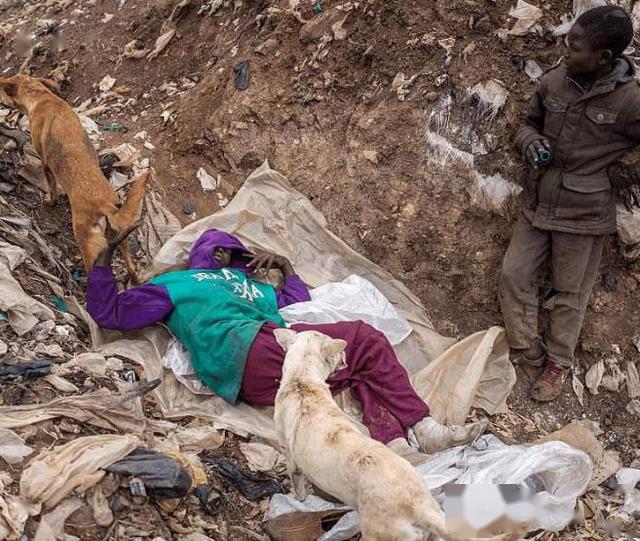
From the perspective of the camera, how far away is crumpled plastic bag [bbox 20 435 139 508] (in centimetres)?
278

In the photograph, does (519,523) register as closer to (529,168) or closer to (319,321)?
(319,321)

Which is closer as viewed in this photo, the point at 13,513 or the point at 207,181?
the point at 13,513

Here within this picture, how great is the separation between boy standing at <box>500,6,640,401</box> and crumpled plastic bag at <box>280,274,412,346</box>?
67 centimetres

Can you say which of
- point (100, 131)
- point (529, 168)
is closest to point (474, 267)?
point (529, 168)

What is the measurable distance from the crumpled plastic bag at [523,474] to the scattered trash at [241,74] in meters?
3.10

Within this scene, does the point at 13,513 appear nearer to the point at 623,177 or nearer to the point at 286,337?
the point at 286,337

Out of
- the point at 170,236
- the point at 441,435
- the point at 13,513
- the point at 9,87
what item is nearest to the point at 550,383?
the point at 441,435

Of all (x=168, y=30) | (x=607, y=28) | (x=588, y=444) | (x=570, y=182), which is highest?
(x=168, y=30)

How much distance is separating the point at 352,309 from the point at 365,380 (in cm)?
69

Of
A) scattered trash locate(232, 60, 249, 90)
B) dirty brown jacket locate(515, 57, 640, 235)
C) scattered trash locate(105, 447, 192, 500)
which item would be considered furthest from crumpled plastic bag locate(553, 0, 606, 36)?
scattered trash locate(105, 447, 192, 500)

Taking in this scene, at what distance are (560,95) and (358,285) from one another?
1609 mm

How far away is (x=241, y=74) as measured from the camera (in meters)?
5.44

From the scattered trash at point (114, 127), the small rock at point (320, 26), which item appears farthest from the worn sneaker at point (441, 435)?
the scattered trash at point (114, 127)

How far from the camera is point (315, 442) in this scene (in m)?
2.86
